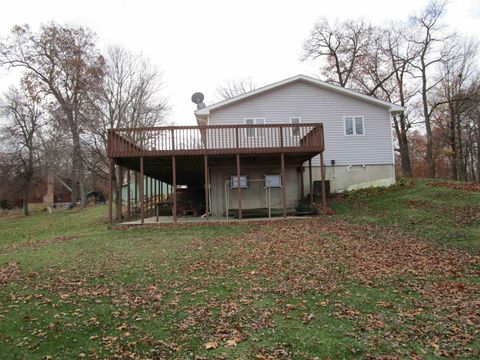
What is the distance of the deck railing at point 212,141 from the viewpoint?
52.7 feet

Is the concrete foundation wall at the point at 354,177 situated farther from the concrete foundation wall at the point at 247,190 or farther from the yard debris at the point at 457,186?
the concrete foundation wall at the point at 247,190

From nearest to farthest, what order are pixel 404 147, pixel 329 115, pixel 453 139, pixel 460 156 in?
pixel 329 115, pixel 404 147, pixel 453 139, pixel 460 156

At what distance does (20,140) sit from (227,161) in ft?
89.4

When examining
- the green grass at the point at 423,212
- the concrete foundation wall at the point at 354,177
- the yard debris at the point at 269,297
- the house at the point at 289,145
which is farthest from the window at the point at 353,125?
the yard debris at the point at 269,297

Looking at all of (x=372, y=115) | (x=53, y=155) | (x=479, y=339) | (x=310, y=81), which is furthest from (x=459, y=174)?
(x=53, y=155)

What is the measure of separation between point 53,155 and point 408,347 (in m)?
38.7

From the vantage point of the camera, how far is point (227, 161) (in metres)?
18.8

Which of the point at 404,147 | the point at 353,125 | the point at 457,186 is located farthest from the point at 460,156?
the point at 353,125

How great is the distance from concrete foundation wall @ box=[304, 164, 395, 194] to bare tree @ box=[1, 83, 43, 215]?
2843 cm

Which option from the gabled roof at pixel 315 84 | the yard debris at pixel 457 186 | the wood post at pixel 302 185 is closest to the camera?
the yard debris at pixel 457 186

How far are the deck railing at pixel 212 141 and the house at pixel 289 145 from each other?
8cm

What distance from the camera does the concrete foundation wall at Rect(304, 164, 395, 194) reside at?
20.4 metres

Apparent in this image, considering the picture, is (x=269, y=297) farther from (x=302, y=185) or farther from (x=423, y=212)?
(x=302, y=185)

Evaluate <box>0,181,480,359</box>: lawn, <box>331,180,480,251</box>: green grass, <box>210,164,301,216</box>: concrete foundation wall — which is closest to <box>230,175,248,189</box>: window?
<box>210,164,301,216</box>: concrete foundation wall
